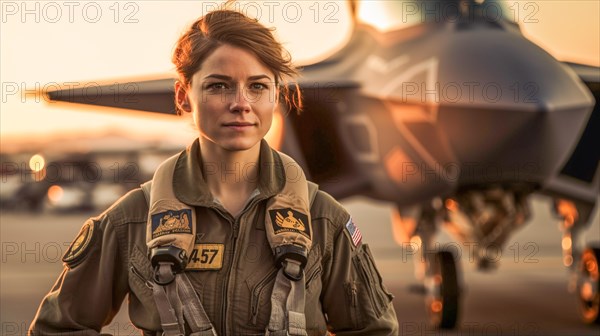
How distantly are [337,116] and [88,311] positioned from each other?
6674mm

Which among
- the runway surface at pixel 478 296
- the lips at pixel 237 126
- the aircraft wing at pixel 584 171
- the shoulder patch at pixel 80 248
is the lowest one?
the runway surface at pixel 478 296

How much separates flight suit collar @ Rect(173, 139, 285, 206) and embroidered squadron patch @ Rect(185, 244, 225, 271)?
0.28 feet

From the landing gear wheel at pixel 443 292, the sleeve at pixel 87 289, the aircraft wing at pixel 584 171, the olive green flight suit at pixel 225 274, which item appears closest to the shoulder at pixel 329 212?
the olive green flight suit at pixel 225 274

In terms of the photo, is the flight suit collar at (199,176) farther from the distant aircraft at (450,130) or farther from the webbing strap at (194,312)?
the distant aircraft at (450,130)

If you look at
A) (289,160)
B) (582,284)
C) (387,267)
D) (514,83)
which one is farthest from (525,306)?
(289,160)

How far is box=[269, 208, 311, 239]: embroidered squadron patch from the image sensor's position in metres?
1.68

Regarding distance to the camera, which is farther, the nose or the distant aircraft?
the distant aircraft

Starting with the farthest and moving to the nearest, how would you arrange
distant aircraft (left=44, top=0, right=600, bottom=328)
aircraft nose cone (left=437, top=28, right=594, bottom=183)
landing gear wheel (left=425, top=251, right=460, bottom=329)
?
landing gear wheel (left=425, top=251, right=460, bottom=329) < distant aircraft (left=44, top=0, right=600, bottom=328) < aircraft nose cone (left=437, top=28, right=594, bottom=183)

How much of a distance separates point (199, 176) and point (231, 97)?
180 mm

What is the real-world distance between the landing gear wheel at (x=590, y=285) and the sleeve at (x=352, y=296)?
650cm

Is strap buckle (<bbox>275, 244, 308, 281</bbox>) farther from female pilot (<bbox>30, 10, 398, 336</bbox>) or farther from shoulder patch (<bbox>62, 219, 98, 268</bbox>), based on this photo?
shoulder patch (<bbox>62, 219, 98, 268</bbox>)

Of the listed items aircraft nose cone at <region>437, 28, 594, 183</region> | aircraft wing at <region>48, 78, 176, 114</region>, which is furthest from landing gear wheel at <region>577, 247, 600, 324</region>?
aircraft wing at <region>48, 78, 176, 114</region>

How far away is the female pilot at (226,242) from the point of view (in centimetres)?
166

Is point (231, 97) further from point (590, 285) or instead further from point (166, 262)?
point (590, 285)
